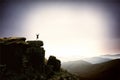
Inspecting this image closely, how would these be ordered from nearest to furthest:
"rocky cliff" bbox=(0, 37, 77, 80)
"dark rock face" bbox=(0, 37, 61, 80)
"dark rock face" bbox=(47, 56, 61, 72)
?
"rocky cliff" bbox=(0, 37, 77, 80)
"dark rock face" bbox=(0, 37, 61, 80)
"dark rock face" bbox=(47, 56, 61, 72)

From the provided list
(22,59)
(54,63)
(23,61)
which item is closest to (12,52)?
(22,59)

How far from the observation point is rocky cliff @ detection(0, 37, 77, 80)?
4234cm

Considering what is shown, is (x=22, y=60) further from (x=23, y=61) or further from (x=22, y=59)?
(x=23, y=61)

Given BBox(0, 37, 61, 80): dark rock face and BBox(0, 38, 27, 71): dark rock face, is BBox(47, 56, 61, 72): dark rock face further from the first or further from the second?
BBox(0, 38, 27, 71): dark rock face

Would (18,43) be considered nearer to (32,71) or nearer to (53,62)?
(32,71)

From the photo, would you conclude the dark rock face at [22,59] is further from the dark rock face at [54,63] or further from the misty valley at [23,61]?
the dark rock face at [54,63]

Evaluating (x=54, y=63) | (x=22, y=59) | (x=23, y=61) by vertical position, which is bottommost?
(x=54, y=63)

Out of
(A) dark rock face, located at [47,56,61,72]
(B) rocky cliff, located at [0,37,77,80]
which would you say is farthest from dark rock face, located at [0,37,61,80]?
(A) dark rock face, located at [47,56,61,72]

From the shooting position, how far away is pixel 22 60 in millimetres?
44031

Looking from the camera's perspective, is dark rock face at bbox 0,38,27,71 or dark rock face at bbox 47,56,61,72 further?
dark rock face at bbox 47,56,61,72

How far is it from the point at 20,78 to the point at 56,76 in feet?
34.6

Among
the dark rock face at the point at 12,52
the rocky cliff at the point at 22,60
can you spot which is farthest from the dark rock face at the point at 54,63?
A: the dark rock face at the point at 12,52

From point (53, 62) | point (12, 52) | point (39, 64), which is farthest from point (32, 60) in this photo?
point (53, 62)

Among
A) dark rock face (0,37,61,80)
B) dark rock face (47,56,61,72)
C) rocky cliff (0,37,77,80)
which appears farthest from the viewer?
dark rock face (47,56,61,72)
